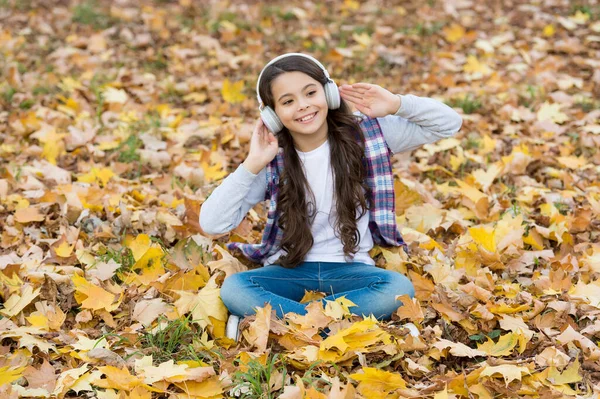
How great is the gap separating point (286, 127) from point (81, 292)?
107cm

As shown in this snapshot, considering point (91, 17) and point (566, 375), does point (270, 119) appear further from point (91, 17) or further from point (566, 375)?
point (91, 17)

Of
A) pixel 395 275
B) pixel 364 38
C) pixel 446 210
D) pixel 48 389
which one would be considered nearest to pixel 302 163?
pixel 395 275

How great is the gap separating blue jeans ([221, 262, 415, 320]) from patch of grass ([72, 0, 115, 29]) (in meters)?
4.62

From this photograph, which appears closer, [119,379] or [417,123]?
[119,379]

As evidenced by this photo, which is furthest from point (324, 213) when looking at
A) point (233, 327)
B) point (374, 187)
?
point (233, 327)

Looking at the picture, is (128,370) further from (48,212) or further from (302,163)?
(48,212)

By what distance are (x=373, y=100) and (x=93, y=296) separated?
1.38m

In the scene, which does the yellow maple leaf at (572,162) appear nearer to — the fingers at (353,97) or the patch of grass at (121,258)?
the fingers at (353,97)

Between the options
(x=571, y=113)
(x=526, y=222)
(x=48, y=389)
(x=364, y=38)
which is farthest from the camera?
(x=364, y=38)

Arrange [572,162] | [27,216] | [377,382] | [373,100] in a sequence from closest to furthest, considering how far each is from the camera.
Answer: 1. [377,382]
2. [373,100]
3. [27,216]
4. [572,162]

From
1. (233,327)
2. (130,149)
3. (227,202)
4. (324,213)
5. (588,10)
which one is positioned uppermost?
(588,10)

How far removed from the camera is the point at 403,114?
9.56 ft

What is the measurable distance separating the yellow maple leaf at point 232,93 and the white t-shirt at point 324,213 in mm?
2446

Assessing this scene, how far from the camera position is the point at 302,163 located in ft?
9.64
